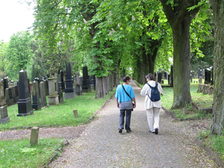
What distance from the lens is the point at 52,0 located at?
768 inches

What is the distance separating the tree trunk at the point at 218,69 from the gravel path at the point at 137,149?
89 cm

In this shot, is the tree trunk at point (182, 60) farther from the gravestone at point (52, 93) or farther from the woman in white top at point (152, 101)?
the gravestone at point (52, 93)

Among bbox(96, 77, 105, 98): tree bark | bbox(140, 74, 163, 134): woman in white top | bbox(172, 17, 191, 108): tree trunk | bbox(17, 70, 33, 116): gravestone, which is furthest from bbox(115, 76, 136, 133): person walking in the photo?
bbox(96, 77, 105, 98): tree bark

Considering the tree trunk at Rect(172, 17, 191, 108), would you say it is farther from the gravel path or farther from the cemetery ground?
the gravel path

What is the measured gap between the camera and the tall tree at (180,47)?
39.7 ft

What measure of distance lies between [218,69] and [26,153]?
5272 mm

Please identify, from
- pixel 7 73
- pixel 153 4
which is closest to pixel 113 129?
pixel 153 4

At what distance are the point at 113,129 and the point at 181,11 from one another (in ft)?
19.4

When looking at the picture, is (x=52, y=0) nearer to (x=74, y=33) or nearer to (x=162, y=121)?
(x=74, y=33)

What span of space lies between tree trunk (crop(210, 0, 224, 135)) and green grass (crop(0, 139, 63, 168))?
4232mm

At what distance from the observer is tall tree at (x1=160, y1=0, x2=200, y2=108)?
1209cm

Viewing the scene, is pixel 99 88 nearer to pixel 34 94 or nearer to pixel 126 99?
pixel 34 94

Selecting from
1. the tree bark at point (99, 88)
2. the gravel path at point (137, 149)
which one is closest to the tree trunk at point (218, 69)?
the gravel path at point (137, 149)

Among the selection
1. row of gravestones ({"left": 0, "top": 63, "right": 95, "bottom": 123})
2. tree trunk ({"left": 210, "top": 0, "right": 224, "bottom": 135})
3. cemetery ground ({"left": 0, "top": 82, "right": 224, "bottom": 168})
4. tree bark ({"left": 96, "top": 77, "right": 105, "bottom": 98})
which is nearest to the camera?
cemetery ground ({"left": 0, "top": 82, "right": 224, "bottom": 168})
